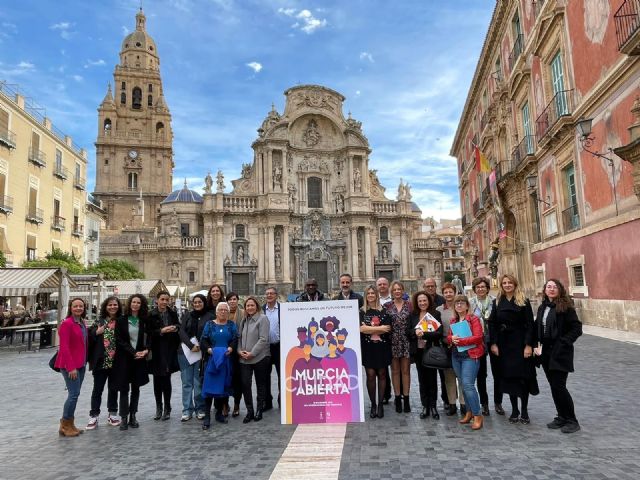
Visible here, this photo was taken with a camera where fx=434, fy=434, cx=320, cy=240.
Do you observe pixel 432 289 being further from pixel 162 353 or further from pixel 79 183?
pixel 79 183

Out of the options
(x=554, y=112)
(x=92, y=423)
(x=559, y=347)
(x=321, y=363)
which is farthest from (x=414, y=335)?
(x=554, y=112)

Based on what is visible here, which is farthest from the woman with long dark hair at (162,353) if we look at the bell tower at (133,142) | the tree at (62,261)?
the bell tower at (133,142)

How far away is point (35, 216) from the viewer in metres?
23.2

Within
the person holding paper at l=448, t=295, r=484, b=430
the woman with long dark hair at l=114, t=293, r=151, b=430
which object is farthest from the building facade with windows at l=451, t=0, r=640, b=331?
the woman with long dark hair at l=114, t=293, r=151, b=430

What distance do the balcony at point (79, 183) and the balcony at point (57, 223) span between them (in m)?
2.89

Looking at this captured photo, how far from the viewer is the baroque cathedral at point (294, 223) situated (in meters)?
37.9

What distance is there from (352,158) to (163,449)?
37875 millimetres

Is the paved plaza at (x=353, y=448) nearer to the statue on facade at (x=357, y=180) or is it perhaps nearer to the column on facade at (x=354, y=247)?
the column on facade at (x=354, y=247)

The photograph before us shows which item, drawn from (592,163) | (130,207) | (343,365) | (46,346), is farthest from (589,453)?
(130,207)

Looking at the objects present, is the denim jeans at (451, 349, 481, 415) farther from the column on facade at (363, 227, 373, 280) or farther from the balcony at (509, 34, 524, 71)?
the column on facade at (363, 227, 373, 280)

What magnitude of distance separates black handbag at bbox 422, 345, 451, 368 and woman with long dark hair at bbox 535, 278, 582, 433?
1072 mm

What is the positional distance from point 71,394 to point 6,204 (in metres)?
19.8

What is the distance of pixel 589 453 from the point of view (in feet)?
14.0

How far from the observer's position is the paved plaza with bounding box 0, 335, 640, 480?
406 centimetres
